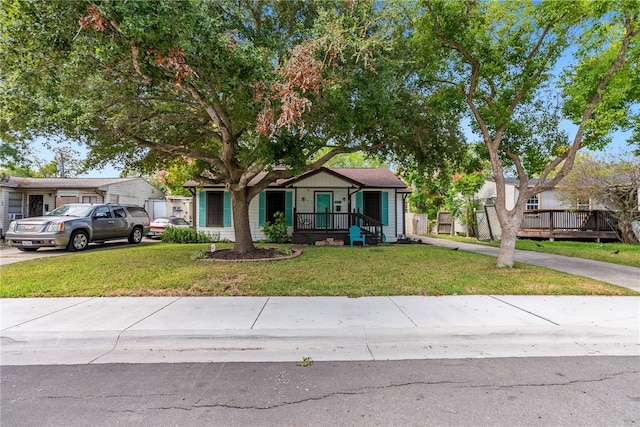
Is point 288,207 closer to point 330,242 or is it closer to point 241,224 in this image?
point 330,242

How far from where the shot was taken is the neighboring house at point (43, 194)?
1728 cm

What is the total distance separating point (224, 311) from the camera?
17.1 ft

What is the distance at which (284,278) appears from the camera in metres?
7.39

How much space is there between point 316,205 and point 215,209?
4774 millimetres

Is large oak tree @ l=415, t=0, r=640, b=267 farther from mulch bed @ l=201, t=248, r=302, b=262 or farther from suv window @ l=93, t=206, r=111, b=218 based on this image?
suv window @ l=93, t=206, r=111, b=218

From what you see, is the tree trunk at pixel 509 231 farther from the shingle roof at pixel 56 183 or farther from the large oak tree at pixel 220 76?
the shingle roof at pixel 56 183

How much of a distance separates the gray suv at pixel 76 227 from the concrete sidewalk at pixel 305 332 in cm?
736

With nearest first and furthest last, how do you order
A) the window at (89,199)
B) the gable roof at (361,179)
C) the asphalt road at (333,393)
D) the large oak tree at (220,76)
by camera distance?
the asphalt road at (333,393), the large oak tree at (220,76), the gable roof at (361,179), the window at (89,199)

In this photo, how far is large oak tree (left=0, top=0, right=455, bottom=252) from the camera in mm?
4941

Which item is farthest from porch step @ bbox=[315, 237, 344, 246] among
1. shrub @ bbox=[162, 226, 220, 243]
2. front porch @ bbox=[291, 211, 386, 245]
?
shrub @ bbox=[162, 226, 220, 243]

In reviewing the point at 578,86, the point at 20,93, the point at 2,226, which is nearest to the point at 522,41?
the point at 578,86

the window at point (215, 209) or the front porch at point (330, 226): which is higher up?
the window at point (215, 209)

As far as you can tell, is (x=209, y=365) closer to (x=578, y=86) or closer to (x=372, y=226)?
(x=578, y=86)

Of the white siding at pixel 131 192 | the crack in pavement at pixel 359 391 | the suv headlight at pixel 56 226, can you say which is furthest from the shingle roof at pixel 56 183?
the crack in pavement at pixel 359 391
